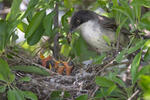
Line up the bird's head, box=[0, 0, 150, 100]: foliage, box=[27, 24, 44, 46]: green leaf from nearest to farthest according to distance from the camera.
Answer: box=[0, 0, 150, 100]: foliage
box=[27, 24, 44, 46]: green leaf
the bird's head

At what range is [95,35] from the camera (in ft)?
14.5

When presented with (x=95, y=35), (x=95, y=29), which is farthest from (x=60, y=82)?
(x=95, y=29)

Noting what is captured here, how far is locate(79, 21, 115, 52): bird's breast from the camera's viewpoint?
437 centimetres

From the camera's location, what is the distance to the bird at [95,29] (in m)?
4.37

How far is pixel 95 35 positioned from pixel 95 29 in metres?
0.11

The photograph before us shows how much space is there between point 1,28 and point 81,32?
1875mm

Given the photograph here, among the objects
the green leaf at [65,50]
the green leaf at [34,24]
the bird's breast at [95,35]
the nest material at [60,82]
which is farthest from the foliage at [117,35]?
the bird's breast at [95,35]

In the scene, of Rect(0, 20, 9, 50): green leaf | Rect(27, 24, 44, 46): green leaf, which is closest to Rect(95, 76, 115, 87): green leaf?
Rect(0, 20, 9, 50): green leaf

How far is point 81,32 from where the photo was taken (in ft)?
15.3

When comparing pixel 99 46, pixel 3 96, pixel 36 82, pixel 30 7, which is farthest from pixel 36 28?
pixel 99 46

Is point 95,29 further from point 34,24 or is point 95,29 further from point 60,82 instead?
point 34,24

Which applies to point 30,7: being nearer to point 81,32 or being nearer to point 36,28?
point 36,28

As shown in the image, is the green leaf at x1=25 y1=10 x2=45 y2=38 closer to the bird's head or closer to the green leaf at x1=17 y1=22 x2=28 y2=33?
the green leaf at x1=17 y1=22 x2=28 y2=33

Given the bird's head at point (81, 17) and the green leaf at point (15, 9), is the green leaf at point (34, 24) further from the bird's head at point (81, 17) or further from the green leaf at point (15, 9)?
the bird's head at point (81, 17)
